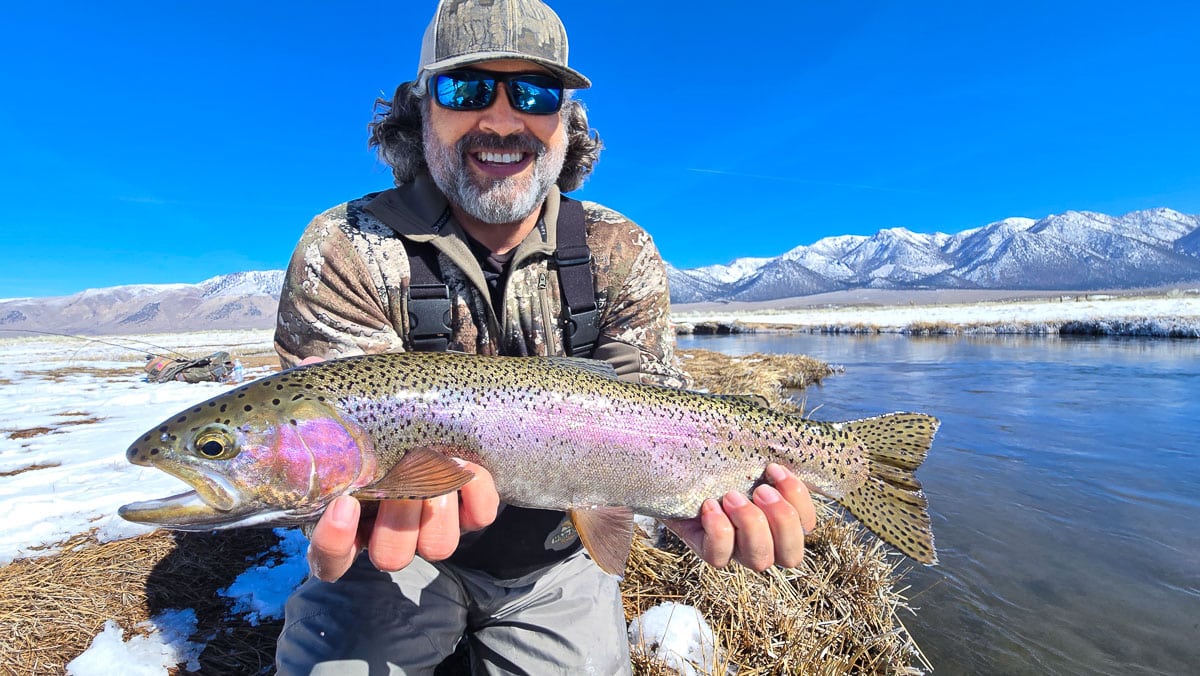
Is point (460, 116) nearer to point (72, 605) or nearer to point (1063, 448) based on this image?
point (72, 605)

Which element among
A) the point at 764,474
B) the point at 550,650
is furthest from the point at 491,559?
the point at 764,474

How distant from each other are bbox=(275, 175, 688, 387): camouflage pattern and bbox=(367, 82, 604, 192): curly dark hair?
0.50m

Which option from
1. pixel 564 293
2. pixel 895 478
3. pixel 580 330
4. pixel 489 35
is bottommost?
pixel 895 478

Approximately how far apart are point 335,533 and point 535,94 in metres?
2.73

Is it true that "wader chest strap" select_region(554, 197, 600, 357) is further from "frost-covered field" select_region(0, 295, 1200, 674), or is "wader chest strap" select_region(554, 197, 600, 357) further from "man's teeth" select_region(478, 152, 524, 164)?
"frost-covered field" select_region(0, 295, 1200, 674)

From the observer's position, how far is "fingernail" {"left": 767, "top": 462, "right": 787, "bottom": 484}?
9.34ft

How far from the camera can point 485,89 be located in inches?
137

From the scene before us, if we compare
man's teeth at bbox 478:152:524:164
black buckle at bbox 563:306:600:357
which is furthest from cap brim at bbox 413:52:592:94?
black buckle at bbox 563:306:600:357

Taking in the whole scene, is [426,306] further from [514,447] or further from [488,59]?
[488,59]

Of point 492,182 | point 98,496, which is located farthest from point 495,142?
point 98,496

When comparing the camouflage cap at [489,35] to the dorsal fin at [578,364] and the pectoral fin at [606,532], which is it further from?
the pectoral fin at [606,532]

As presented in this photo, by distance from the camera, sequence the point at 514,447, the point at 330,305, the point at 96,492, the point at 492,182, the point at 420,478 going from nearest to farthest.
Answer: the point at 420,478 < the point at 514,447 < the point at 330,305 < the point at 492,182 < the point at 96,492

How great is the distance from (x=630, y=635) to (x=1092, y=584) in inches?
216

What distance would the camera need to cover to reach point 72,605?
3410mm
